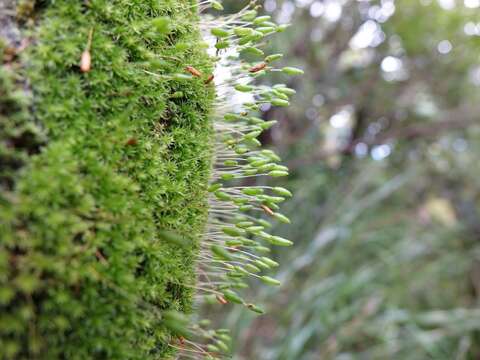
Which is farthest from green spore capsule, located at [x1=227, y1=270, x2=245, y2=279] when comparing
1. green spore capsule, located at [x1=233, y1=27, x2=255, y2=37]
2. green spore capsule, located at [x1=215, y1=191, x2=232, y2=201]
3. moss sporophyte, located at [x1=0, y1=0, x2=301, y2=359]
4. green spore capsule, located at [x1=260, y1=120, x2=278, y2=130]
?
green spore capsule, located at [x1=233, y1=27, x2=255, y2=37]

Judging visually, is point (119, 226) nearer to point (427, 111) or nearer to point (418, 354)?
point (418, 354)

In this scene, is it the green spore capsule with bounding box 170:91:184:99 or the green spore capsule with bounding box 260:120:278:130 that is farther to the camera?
the green spore capsule with bounding box 260:120:278:130

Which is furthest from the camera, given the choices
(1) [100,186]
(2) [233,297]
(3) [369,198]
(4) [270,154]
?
(3) [369,198]

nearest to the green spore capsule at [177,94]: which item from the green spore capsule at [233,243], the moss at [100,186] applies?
the moss at [100,186]

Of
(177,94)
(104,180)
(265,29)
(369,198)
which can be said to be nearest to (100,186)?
(104,180)

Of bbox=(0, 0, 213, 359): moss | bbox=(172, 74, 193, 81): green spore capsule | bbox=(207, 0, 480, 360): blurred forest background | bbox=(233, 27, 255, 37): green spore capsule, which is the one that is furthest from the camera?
bbox=(207, 0, 480, 360): blurred forest background

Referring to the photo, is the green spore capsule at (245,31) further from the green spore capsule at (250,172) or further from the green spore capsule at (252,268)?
the green spore capsule at (252,268)

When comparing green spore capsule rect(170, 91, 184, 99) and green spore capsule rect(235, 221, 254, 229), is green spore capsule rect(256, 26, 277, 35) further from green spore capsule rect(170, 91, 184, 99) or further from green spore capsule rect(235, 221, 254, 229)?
green spore capsule rect(235, 221, 254, 229)

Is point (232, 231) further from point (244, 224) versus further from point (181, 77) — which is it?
point (181, 77)
